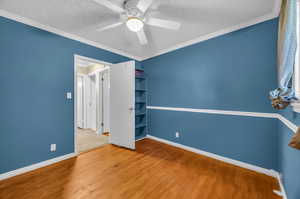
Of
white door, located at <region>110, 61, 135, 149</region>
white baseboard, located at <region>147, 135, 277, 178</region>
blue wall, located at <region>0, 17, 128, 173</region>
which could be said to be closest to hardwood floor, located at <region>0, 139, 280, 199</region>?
white baseboard, located at <region>147, 135, 277, 178</region>

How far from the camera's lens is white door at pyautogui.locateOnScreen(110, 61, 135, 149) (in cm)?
270

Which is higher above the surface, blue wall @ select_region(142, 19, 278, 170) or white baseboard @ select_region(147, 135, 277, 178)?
blue wall @ select_region(142, 19, 278, 170)

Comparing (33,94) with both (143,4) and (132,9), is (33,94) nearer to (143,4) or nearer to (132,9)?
(132,9)

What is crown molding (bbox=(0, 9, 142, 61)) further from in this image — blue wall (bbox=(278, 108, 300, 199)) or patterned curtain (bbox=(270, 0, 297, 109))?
blue wall (bbox=(278, 108, 300, 199))

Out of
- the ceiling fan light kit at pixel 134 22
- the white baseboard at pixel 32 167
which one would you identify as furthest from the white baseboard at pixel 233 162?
the ceiling fan light kit at pixel 134 22

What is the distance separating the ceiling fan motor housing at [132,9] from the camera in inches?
62.1

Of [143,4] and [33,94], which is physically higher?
[143,4]

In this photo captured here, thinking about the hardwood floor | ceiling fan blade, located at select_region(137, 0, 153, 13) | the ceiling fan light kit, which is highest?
ceiling fan blade, located at select_region(137, 0, 153, 13)

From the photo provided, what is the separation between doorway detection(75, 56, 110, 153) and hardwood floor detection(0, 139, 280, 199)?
1161 mm

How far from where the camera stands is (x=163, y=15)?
194cm

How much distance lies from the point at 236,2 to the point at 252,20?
0.54m

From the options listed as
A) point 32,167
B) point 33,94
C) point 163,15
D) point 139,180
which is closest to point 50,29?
point 33,94

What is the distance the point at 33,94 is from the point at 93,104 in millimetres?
2191

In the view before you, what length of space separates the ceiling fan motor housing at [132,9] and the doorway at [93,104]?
79.1 inches
